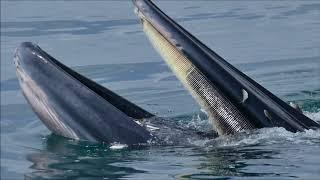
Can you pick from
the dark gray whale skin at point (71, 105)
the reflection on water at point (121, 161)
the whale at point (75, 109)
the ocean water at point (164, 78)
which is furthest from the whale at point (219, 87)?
→ the dark gray whale skin at point (71, 105)

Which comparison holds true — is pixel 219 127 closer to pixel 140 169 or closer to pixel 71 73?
pixel 140 169

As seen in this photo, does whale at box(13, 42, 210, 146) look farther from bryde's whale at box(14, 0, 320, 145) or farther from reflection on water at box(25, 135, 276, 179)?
reflection on water at box(25, 135, 276, 179)

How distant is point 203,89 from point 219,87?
14cm

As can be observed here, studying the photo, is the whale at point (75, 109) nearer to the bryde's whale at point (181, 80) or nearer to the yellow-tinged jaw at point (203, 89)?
the bryde's whale at point (181, 80)

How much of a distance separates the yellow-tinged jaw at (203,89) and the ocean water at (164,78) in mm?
143

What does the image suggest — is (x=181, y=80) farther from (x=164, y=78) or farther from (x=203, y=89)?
(x=164, y=78)

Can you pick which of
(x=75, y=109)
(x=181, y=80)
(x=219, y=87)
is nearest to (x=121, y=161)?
(x=75, y=109)

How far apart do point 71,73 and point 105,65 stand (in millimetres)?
6161

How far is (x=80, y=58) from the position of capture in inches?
592

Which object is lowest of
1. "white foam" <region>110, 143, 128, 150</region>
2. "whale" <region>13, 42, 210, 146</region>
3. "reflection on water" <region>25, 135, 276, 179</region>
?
"reflection on water" <region>25, 135, 276, 179</region>

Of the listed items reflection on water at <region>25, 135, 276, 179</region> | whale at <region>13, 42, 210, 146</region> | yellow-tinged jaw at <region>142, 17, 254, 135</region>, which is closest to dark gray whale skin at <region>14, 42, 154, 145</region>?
whale at <region>13, 42, 210, 146</region>

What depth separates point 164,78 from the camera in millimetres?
13312

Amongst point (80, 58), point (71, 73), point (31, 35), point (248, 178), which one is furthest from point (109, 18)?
point (248, 178)

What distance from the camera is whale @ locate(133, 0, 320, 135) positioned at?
7.89 meters
